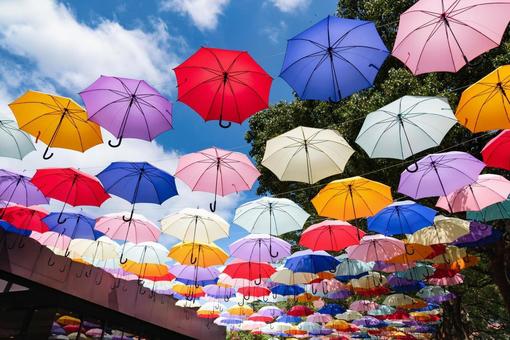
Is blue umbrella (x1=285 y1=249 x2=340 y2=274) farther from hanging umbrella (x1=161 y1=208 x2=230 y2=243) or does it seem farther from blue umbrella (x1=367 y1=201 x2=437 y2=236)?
hanging umbrella (x1=161 y1=208 x2=230 y2=243)

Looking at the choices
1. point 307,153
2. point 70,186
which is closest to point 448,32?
point 307,153

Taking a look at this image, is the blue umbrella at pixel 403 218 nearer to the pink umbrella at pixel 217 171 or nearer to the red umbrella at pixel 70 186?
the pink umbrella at pixel 217 171

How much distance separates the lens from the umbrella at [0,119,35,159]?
5970 millimetres

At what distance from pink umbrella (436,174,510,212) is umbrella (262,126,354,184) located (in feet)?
6.69

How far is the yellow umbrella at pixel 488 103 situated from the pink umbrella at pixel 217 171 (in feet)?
10.6

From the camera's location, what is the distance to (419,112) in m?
5.12

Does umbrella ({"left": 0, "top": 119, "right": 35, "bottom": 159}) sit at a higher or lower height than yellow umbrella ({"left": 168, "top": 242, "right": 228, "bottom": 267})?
higher

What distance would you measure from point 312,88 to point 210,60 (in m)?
1.36

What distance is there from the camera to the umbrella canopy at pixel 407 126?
198 inches

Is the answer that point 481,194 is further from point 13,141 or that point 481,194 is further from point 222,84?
point 13,141

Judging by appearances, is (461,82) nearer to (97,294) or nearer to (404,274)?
(404,274)

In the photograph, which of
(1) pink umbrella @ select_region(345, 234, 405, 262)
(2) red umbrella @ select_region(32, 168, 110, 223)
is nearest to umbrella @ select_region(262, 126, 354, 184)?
(1) pink umbrella @ select_region(345, 234, 405, 262)

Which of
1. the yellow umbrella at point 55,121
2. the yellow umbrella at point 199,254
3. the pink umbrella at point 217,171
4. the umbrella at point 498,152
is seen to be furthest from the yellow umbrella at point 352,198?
the yellow umbrella at point 55,121

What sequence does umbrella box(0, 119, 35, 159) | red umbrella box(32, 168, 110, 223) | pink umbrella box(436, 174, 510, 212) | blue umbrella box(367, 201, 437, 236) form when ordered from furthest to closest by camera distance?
blue umbrella box(367, 201, 437, 236) → red umbrella box(32, 168, 110, 223) → pink umbrella box(436, 174, 510, 212) → umbrella box(0, 119, 35, 159)
